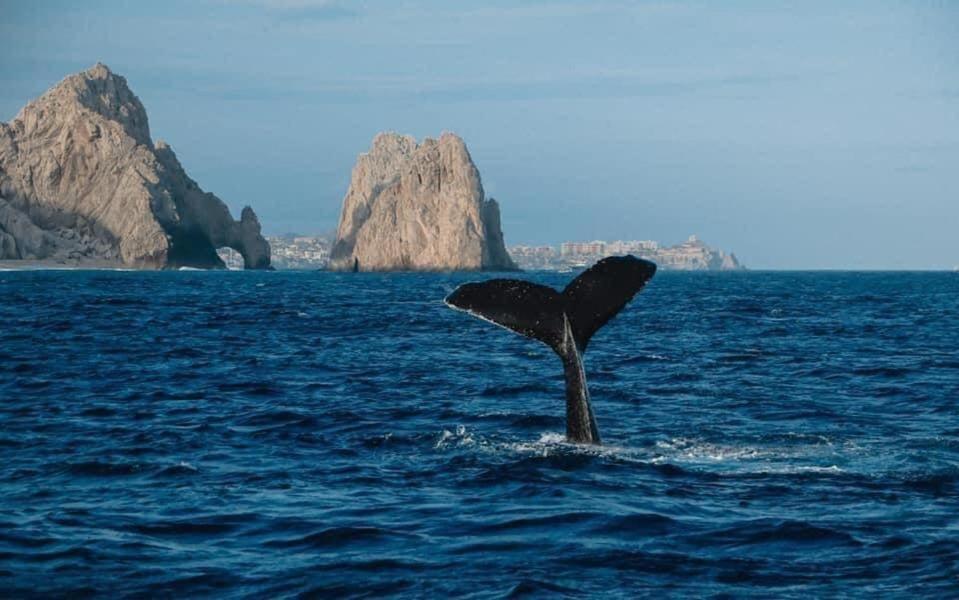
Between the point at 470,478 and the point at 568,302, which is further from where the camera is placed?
the point at 568,302

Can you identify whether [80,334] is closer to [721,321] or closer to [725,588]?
[721,321]

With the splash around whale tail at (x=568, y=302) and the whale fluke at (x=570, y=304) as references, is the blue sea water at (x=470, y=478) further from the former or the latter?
the splash around whale tail at (x=568, y=302)

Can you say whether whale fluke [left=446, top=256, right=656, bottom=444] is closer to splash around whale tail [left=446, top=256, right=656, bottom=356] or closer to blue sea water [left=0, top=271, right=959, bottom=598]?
splash around whale tail [left=446, top=256, right=656, bottom=356]

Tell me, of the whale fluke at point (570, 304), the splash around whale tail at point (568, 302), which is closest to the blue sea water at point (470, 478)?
the whale fluke at point (570, 304)

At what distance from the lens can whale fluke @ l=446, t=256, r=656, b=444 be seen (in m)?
13.5

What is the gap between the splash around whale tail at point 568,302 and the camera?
1352 cm

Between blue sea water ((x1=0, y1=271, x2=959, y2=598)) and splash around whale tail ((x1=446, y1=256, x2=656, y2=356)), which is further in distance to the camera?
splash around whale tail ((x1=446, y1=256, x2=656, y2=356))

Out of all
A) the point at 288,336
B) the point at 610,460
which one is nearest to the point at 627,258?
the point at 610,460

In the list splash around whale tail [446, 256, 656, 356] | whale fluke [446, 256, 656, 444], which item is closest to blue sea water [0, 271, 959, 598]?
whale fluke [446, 256, 656, 444]

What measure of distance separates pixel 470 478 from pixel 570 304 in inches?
95.0

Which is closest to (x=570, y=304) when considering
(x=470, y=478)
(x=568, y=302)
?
(x=568, y=302)

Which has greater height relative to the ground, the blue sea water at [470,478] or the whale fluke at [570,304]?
the whale fluke at [570,304]

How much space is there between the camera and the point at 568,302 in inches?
542

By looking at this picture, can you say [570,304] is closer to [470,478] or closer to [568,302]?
[568,302]
